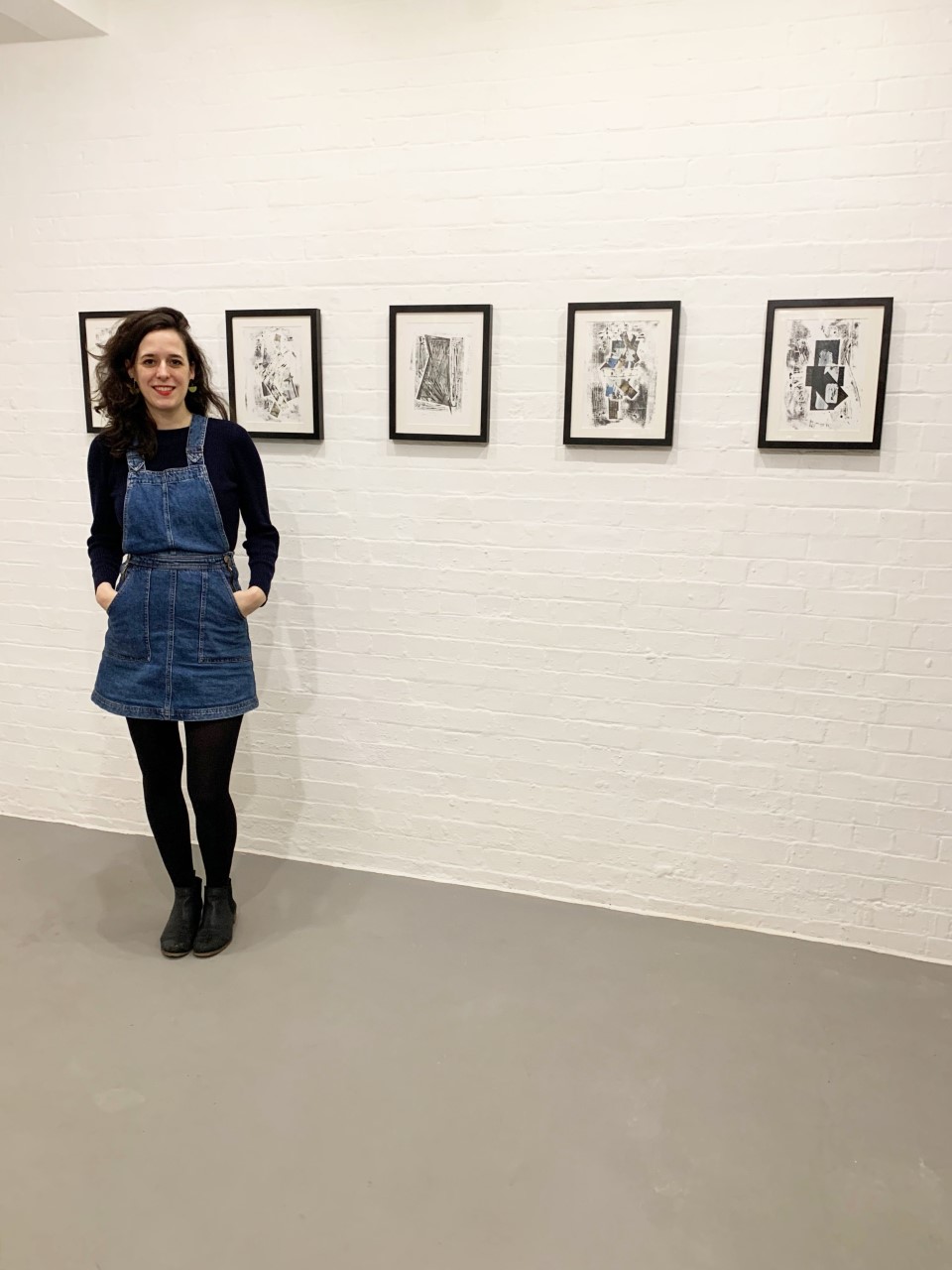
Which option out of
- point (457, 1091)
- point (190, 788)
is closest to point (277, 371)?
point (190, 788)

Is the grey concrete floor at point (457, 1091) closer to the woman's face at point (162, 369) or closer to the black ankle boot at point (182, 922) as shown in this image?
the black ankle boot at point (182, 922)

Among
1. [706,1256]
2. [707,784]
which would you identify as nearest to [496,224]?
[707,784]

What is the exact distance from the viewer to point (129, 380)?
2230 millimetres

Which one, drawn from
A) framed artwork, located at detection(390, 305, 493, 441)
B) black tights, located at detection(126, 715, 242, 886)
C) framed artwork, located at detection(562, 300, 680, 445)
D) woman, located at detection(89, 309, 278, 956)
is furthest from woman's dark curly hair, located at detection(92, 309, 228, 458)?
framed artwork, located at detection(562, 300, 680, 445)

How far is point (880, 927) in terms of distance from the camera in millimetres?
2531

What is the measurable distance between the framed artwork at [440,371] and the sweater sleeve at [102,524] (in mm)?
818

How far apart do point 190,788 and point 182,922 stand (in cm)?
37

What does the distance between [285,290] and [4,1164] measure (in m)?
2.29

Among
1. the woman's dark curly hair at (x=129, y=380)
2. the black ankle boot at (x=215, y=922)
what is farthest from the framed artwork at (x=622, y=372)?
the black ankle boot at (x=215, y=922)

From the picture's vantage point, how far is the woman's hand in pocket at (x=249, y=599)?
2.33 meters

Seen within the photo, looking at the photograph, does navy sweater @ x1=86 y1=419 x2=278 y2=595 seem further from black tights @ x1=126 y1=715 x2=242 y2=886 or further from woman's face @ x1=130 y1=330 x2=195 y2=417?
black tights @ x1=126 y1=715 x2=242 y2=886

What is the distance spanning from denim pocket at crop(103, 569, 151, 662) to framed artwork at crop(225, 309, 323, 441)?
702 millimetres

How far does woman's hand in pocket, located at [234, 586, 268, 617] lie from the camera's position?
2.33 m

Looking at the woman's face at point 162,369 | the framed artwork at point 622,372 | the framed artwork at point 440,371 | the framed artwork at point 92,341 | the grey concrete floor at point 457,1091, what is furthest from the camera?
the framed artwork at point 92,341
